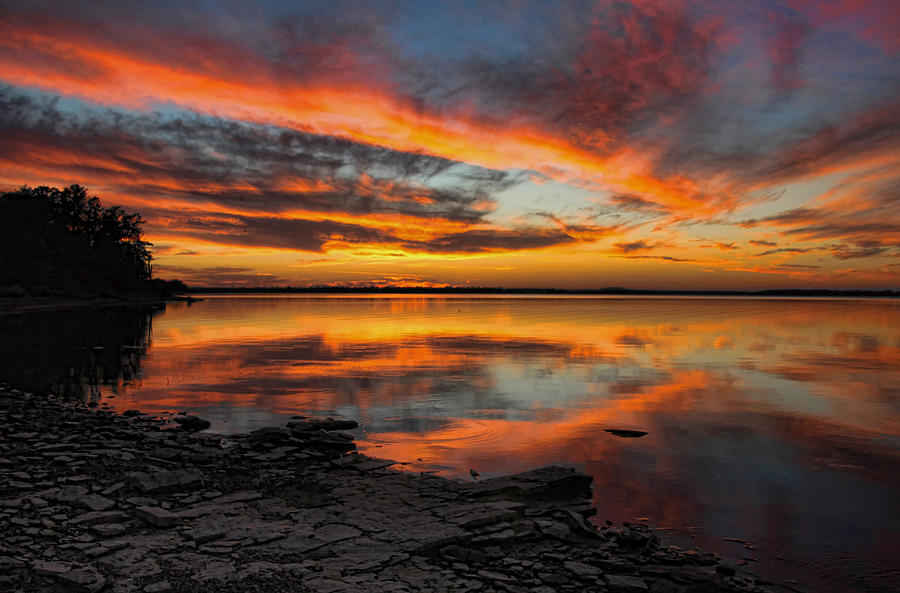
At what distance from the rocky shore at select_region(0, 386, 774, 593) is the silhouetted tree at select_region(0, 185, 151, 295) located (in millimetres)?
94087

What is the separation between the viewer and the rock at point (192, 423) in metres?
16.1

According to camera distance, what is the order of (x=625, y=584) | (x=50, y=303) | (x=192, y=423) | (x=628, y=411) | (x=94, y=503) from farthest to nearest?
(x=50, y=303) < (x=628, y=411) < (x=192, y=423) < (x=94, y=503) < (x=625, y=584)

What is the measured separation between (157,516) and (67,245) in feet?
426

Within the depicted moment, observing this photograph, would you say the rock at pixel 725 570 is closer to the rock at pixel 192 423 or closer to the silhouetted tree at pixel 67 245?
the rock at pixel 192 423

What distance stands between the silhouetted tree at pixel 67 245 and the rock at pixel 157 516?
316 feet

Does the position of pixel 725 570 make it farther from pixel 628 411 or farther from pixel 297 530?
pixel 628 411

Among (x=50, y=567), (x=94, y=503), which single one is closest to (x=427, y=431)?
(x=94, y=503)

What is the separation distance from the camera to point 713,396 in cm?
2272

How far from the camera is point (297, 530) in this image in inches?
344

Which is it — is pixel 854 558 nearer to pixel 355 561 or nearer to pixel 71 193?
pixel 355 561

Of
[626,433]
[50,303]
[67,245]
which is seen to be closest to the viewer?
[626,433]

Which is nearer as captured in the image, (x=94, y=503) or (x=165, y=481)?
(x=94, y=503)

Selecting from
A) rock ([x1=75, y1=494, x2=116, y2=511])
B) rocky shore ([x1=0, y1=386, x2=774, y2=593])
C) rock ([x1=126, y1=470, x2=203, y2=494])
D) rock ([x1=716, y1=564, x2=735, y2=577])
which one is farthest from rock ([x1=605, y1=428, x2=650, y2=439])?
rock ([x1=75, y1=494, x2=116, y2=511])

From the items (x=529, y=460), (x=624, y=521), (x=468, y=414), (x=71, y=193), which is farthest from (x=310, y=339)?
(x=71, y=193)
